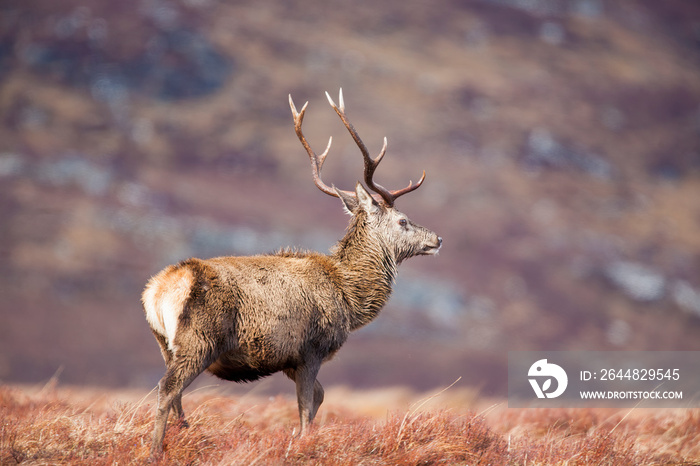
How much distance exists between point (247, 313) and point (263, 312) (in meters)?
0.15

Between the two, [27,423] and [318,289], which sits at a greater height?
[318,289]

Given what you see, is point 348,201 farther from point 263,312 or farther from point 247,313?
point 247,313

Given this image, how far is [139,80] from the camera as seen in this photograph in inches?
2345

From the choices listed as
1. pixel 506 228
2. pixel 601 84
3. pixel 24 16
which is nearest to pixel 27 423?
pixel 506 228

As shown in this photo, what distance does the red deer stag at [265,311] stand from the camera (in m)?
6.84

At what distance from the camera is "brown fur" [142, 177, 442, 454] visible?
269 inches

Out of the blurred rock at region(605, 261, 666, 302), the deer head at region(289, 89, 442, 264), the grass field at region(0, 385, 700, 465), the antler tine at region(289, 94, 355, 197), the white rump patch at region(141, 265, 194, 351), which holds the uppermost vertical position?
the blurred rock at region(605, 261, 666, 302)

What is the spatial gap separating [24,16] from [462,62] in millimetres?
32782

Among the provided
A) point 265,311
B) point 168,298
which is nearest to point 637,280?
point 265,311

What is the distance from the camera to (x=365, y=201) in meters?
9.06

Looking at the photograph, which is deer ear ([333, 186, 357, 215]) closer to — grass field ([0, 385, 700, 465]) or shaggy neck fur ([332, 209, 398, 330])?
shaggy neck fur ([332, 209, 398, 330])

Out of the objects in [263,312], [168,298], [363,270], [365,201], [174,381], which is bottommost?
[174,381]

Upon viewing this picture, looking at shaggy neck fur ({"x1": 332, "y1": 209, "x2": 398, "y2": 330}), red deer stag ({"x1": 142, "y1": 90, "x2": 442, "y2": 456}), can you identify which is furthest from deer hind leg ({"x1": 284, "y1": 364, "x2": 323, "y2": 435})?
shaggy neck fur ({"x1": 332, "y1": 209, "x2": 398, "y2": 330})

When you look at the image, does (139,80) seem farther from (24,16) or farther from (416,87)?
(416,87)
